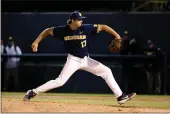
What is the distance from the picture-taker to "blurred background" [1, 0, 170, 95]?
15.5 m

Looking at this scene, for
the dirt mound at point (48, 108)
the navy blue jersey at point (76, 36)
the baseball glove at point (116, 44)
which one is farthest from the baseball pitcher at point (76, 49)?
the dirt mound at point (48, 108)

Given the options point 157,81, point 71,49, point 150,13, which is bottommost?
point 157,81

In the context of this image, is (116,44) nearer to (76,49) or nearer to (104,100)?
(76,49)

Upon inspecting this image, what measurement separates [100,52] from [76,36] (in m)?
7.70

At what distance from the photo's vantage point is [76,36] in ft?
28.4

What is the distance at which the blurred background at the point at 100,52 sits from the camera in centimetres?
1548

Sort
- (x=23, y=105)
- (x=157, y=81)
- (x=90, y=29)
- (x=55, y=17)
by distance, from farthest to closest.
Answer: (x=55, y=17) < (x=157, y=81) < (x=90, y=29) < (x=23, y=105)

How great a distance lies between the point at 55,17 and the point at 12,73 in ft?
8.48

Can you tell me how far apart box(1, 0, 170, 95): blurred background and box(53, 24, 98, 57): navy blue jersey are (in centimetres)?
672

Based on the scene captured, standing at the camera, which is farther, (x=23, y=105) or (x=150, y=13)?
(x=150, y=13)

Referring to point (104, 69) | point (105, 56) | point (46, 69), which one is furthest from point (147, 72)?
point (104, 69)

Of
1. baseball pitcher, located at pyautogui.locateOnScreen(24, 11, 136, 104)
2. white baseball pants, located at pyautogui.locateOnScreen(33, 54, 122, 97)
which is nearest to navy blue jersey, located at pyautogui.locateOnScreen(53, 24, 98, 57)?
baseball pitcher, located at pyautogui.locateOnScreen(24, 11, 136, 104)

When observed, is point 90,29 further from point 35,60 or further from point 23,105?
point 35,60

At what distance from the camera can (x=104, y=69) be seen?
873 centimetres
